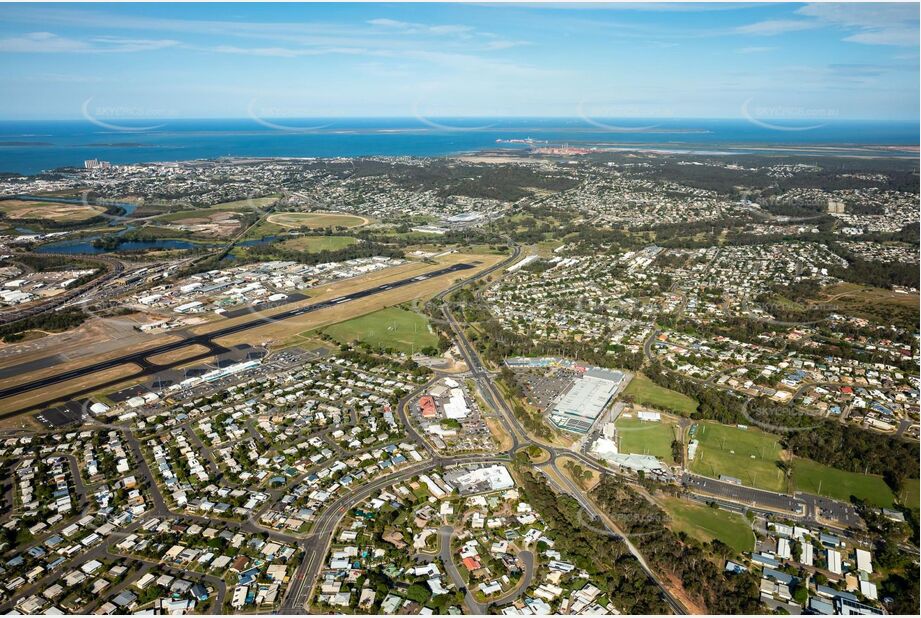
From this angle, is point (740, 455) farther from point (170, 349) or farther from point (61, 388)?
point (61, 388)

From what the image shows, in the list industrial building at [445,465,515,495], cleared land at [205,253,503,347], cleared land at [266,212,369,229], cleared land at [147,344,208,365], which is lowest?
industrial building at [445,465,515,495]

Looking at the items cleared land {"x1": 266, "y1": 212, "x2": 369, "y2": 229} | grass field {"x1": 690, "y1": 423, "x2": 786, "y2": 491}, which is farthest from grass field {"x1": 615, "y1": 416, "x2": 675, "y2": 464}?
cleared land {"x1": 266, "y1": 212, "x2": 369, "y2": 229}

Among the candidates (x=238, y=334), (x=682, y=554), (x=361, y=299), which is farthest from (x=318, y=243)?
(x=682, y=554)

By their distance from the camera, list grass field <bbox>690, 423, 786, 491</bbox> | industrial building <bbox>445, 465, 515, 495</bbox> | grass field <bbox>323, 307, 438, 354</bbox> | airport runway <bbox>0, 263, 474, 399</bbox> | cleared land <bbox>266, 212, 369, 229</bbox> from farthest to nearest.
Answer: cleared land <bbox>266, 212, 369, 229</bbox>
grass field <bbox>323, 307, 438, 354</bbox>
airport runway <bbox>0, 263, 474, 399</bbox>
grass field <bbox>690, 423, 786, 491</bbox>
industrial building <bbox>445, 465, 515, 495</bbox>

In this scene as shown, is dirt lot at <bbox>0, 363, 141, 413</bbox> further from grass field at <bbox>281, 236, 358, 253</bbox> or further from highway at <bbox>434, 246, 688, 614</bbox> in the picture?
grass field at <bbox>281, 236, 358, 253</bbox>

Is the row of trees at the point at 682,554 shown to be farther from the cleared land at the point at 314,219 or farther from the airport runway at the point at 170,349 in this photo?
the cleared land at the point at 314,219

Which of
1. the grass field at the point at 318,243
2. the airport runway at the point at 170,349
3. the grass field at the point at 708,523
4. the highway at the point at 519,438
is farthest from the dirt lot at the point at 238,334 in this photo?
the grass field at the point at 708,523
